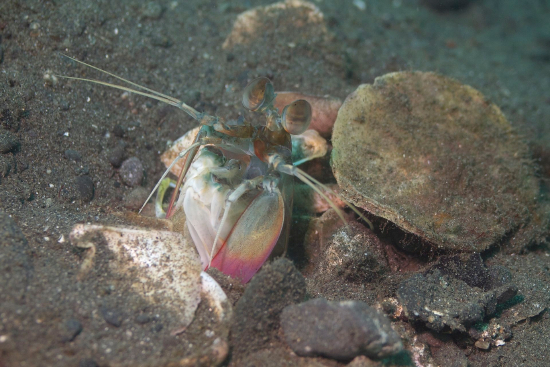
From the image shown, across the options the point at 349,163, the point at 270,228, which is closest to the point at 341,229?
the point at 349,163

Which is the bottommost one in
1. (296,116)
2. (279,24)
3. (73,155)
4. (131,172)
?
(131,172)

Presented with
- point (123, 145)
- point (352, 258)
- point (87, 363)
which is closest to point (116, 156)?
point (123, 145)

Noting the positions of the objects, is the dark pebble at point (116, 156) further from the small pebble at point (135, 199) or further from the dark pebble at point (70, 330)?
the dark pebble at point (70, 330)

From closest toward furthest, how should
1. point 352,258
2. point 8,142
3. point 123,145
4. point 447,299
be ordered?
point 447,299, point 352,258, point 8,142, point 123,145

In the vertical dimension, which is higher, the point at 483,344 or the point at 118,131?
the point at 118,131

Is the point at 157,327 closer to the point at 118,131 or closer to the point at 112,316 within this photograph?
the point at 112,316

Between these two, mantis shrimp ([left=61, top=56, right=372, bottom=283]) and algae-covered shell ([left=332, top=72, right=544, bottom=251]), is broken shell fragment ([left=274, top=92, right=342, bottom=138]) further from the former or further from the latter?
mantis shrimp ([left=61, top=56, right=372, bottom=283])

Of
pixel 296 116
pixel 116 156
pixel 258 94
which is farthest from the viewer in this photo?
pixel 116 156
